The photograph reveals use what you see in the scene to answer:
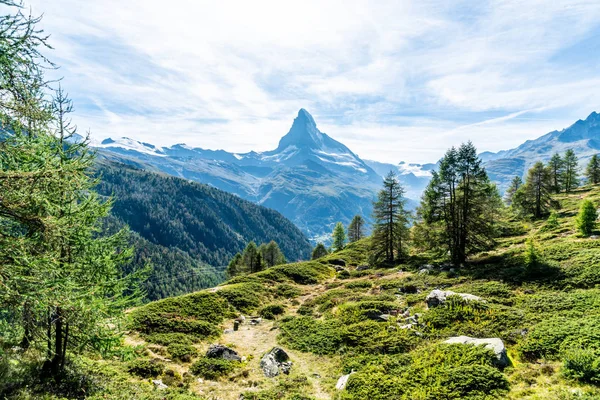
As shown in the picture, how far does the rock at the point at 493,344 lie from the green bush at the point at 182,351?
15716 mm

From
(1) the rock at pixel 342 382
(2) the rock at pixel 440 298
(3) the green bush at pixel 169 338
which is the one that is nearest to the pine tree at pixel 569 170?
(2) the rock at pixel 440 298

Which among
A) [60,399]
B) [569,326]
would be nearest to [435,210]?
[569,326]

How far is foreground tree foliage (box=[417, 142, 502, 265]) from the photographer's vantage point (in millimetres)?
33000

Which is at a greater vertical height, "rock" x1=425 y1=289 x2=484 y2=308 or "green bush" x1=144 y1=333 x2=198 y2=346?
"rock" x1=425 y1=289 x2=484 y2=308

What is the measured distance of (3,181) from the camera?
292 inches

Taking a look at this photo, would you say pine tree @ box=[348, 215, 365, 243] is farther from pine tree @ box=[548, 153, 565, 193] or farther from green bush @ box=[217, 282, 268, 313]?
green bush @ box=[217, 282, 268, 313]

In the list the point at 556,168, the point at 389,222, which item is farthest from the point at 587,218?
Answer: the point at 556,168

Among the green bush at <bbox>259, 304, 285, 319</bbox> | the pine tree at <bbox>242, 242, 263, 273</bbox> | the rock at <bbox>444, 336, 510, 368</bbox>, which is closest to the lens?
the rock at <bbox>444, 336, 510, 368</bbox>

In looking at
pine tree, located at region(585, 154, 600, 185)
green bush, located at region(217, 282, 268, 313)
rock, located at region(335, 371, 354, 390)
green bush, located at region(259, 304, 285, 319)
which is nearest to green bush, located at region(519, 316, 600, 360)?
rock, located at region(335, 371, 354, 390)

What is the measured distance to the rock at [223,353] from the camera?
18672mm

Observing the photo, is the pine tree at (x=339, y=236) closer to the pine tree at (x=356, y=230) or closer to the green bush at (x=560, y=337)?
the pine tree at (x=356, y=230)

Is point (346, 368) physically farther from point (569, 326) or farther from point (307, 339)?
point (569, 326)

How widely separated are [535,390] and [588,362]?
2101 mm

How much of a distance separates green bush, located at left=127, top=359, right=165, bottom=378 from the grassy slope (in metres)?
0.53
